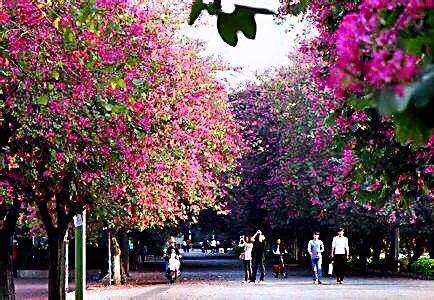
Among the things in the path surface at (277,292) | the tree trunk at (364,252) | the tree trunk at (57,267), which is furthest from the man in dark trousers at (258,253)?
the tree trunk at (57,267)

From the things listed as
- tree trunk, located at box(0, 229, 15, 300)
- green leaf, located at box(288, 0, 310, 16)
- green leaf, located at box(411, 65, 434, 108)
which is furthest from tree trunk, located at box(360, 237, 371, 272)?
green leaf, located at box(411, 65, 434, 108)

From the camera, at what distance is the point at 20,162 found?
14312 mm

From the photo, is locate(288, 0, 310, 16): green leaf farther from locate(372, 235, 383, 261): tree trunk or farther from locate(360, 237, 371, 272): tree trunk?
locate(360, 237, 371, 272): tree trunk

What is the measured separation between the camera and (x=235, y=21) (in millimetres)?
3215

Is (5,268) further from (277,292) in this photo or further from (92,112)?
(277,292)

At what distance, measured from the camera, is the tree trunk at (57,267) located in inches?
736

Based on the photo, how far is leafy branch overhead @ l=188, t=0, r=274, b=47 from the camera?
3.19 meters

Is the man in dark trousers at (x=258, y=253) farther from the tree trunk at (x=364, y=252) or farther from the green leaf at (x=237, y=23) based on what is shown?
the green leaf at (x=237, y=23)

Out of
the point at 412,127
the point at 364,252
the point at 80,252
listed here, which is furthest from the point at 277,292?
the point at 412,127

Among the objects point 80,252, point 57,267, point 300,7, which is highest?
point 300,7

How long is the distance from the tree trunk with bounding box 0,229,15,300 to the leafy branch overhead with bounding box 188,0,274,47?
1466cm

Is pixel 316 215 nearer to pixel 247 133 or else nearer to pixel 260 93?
pixel 247 133

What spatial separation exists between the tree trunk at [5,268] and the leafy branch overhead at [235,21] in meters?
14.7

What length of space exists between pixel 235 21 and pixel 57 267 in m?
16.8
